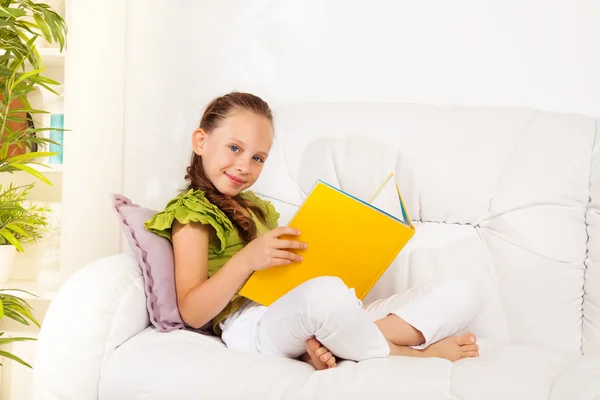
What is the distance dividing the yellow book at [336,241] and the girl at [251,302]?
0.03 m

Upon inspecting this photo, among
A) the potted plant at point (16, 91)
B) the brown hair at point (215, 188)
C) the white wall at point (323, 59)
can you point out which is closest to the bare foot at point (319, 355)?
the brown hair at point (215, 188)

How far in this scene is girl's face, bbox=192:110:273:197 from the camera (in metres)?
1.36

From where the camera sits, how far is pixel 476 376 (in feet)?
3.11

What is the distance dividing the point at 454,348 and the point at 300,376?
33 centimetres

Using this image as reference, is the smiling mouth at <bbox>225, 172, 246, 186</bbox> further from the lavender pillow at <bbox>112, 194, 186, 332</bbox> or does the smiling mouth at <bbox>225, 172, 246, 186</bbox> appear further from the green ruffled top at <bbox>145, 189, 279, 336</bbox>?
the lavender pillow at <bbox>112, 194, 186, 332</bbox>

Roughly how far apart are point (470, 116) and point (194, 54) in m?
0.93

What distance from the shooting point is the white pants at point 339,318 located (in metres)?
1.00

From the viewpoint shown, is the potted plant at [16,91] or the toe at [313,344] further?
the potted plant at [16,91]

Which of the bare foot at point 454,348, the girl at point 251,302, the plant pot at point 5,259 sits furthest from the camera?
the plant pot at point 5,259

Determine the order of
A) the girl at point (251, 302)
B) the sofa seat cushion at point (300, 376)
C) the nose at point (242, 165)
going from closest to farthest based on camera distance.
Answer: the sofa seat cushion at point (300, 376) < the girl at point (251, 302) < the nose at point (242, 165)

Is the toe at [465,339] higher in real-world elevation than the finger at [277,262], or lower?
lower

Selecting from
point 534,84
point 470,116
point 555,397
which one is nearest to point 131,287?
point 555,397

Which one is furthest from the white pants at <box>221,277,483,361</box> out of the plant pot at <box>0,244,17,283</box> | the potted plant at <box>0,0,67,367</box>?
the plant pot at <box>0,244,17,283</box>

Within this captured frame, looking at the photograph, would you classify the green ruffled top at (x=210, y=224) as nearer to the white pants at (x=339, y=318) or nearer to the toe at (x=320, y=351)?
the white pants at (x=339, y=318)
